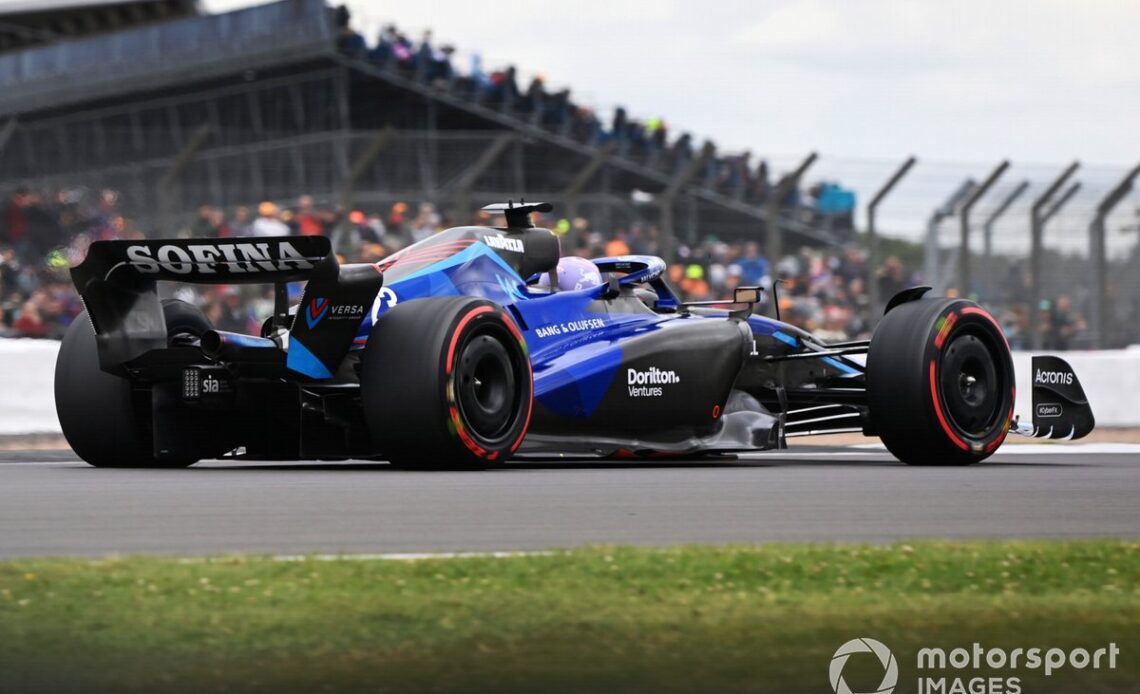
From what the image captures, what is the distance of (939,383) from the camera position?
36.5 ft

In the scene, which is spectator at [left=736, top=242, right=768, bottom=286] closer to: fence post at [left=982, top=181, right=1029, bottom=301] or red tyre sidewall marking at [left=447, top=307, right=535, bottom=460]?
fence post at [left=982, top=181, right=1029, bottom=301]

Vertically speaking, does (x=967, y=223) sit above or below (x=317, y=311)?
→ above

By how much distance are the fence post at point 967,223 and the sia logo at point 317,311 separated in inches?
408

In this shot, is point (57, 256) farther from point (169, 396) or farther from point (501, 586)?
point (501, 586)

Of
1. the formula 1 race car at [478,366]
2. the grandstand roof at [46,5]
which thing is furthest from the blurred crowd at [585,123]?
the grandstand roof at [46,5]

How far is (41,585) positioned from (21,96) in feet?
108

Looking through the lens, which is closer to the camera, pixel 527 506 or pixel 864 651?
pixel 864 651

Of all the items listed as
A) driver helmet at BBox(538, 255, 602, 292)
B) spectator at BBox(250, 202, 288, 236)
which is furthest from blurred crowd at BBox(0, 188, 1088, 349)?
driver helmet at BBox(538, 255, 602, 292)

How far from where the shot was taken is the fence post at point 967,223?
18516 millimetres

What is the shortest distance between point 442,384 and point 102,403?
2059mm

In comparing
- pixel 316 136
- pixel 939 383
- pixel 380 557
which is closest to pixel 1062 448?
pixel 939 383

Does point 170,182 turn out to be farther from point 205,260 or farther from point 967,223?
point 205,260

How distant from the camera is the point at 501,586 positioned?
217 inches

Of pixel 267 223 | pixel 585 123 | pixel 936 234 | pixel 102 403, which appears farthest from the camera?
pixel 585 123
